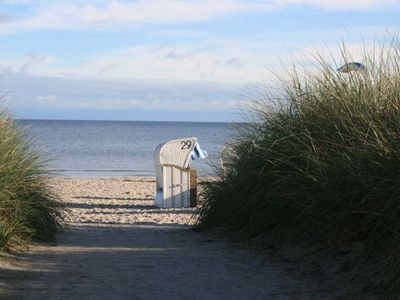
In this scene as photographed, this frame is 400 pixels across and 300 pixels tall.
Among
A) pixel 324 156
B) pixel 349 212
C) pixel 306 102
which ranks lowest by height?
pixel 349 212

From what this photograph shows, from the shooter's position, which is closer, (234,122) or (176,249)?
(176,249)

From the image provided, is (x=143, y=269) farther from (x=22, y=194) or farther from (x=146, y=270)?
(x=22, y=194)

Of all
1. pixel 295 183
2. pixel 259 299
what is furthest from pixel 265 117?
pixel 259 299

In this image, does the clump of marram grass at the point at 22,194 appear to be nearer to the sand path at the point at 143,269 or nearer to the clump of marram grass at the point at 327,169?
the sand path at the point at 143,269

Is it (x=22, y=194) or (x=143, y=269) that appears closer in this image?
(x=143, y=269)

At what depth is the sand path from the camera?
7035 mm

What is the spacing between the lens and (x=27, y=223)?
400 inches

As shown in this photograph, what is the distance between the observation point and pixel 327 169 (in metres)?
8.28

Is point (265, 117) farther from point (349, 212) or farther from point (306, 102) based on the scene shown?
point (349, 212)

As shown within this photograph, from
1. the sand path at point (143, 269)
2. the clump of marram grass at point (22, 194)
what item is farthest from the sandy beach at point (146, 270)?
the clump of marram grass at point (22, 194)

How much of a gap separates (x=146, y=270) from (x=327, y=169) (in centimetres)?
205

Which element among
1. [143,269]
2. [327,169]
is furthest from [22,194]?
[327,169]

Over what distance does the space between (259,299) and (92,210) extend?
1086cm

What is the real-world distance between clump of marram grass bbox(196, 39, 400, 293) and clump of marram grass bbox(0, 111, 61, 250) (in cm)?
230
